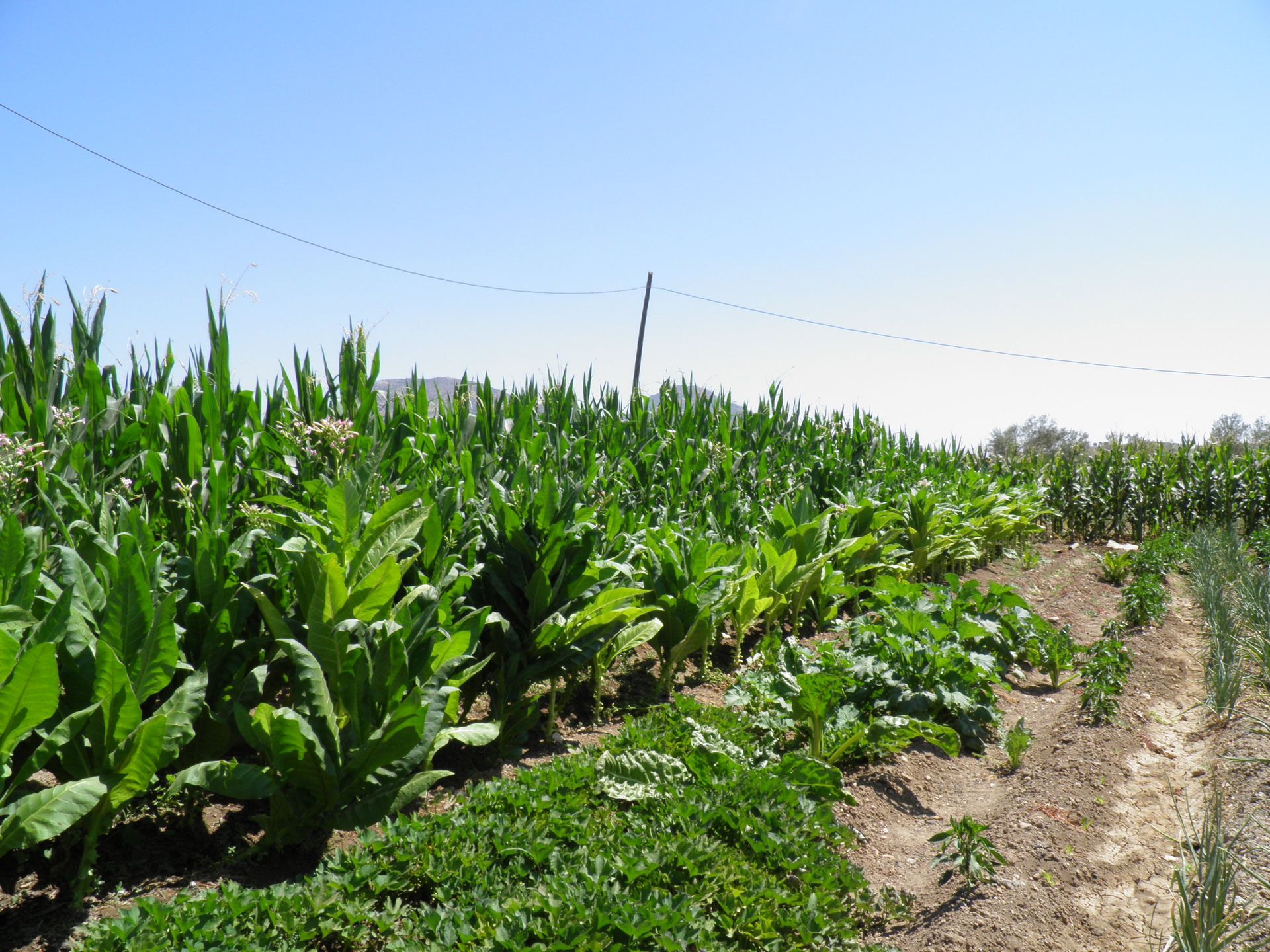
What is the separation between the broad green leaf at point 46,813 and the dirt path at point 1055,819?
225cm

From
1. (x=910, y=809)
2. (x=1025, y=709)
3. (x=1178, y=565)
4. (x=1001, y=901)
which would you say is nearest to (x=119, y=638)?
(x=1001, y=901)

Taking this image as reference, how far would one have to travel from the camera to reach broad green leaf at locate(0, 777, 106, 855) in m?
1.91

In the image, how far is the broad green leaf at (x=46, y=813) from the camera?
191cm

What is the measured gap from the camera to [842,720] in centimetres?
373

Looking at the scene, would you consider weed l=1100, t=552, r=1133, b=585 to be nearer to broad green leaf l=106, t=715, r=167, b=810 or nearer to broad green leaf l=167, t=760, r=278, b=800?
broad green leaf l=167, t=760, r=278, b=800

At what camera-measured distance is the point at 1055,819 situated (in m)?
3.16

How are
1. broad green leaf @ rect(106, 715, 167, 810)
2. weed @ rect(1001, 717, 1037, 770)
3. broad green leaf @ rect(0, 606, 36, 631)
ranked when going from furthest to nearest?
weed @ rect(1001, 717, 1037, 770) < broad green leaf @ rect(106, 715, 167, 810) < broad green leaf @ rect(0, 606, 36, 631)

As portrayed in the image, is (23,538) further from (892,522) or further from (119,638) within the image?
(892,522)

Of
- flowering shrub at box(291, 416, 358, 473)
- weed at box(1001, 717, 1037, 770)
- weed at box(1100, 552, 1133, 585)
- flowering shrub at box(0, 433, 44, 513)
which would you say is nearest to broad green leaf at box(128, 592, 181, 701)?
flowering shrub at box(0, 433, 44, 513)

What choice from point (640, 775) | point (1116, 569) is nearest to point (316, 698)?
point (640, 775)

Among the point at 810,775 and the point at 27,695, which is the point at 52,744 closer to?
A: the point at 27,695

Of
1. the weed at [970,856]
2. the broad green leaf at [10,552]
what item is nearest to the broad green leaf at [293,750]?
the broad green leaf at [10,552]

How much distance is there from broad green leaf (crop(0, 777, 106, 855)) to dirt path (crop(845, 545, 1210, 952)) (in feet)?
7.38

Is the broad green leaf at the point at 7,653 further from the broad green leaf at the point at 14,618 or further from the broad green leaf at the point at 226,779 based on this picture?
the broad green leaf at the point at 226,779
